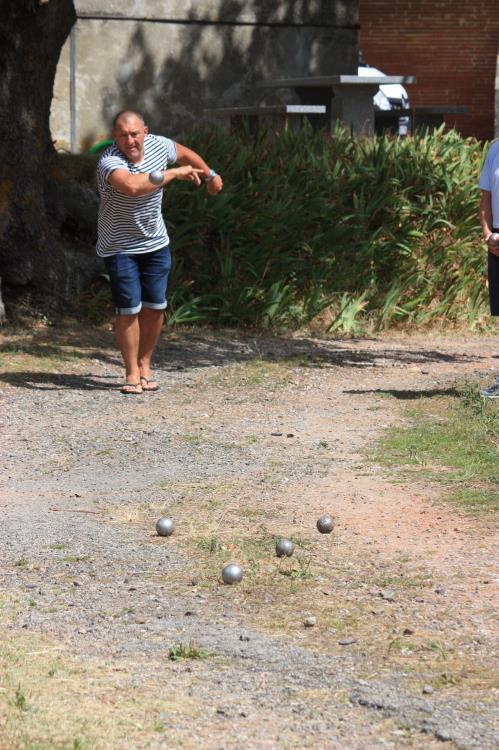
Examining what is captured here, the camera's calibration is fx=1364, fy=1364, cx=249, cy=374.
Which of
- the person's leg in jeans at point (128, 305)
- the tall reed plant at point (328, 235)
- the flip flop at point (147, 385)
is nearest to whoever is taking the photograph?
the person's leg in jeans at point (128, 305)

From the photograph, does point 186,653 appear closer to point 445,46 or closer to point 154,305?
point 154,305

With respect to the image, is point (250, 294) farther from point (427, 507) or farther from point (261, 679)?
point (261, 679)

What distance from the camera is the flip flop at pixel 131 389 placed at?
9.06 metres

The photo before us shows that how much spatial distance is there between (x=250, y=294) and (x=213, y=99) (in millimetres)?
7155

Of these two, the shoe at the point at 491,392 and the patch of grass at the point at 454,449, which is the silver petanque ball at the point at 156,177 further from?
the shoe at the point at 491,392

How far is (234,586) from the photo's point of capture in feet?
16.5

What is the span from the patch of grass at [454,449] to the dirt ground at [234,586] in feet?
0.48

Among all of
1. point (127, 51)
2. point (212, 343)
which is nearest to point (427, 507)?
point (212, 343)

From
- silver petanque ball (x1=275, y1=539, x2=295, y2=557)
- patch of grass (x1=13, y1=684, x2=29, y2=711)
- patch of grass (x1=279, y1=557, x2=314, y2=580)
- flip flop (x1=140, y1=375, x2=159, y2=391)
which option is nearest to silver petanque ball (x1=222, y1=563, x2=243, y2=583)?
patch of grass (x1=279, y1=557, x2=314, y2=580)

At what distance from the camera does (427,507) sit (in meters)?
6.18

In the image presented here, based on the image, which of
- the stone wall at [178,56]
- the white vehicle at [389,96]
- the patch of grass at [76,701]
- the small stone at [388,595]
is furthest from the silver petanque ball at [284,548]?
the white vehicle at [389,96]

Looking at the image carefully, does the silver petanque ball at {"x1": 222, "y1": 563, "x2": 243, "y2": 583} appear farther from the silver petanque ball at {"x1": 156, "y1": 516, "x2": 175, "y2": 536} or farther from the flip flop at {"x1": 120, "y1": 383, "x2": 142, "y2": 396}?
the flip flop at {"x1": 120, "y1": 383, "x2": 142, "y2": 396}

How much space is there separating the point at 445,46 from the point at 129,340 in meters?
19.7

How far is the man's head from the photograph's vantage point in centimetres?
850
